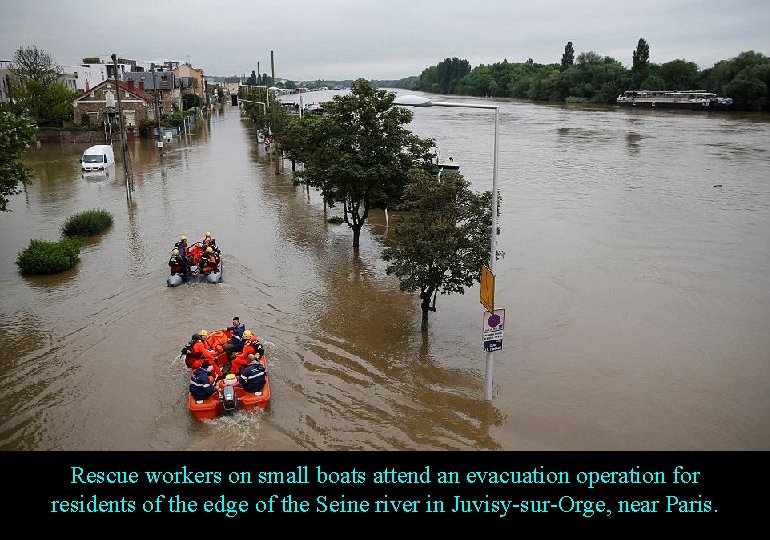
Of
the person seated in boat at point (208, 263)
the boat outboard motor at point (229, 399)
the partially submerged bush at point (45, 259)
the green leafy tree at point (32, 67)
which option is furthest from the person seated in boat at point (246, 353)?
the green leafy tree at point (32, 67)

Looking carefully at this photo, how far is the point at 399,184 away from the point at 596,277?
7175 millimetres

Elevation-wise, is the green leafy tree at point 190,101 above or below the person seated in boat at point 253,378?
Answer: above

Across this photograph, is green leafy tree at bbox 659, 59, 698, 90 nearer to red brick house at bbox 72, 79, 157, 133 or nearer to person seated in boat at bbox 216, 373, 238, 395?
red brick house at bbox 72, 79, 157, 133

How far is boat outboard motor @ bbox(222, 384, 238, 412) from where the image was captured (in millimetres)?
11141

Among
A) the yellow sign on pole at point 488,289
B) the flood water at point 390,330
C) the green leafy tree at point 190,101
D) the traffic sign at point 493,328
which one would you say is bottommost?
the flood water at point 390,330

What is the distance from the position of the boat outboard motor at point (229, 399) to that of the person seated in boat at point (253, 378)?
358 millimetres

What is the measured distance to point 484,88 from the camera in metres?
145

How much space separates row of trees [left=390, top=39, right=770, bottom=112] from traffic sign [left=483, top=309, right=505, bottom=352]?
85672 millimetres

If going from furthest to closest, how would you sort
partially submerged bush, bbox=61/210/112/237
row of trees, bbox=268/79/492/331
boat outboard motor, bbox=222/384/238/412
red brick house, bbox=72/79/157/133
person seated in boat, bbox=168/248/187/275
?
1. red brick house, bbox=72/79/157/133
2. partially submerged bush, bbox=61/210/112/237
3. person seated in boat, bbox=168/248/187/275
4. row of trees, bbox=268/79/492/331
5. boat outboard motor, bbox=222/384/238/412

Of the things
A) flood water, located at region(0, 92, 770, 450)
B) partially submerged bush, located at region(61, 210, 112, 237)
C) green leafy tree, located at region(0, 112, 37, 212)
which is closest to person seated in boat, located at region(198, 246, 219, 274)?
flood water, located at region(0, 92, 770, 450)

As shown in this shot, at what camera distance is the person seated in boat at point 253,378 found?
11.6m

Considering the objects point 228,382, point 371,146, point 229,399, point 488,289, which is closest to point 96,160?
point 371,146

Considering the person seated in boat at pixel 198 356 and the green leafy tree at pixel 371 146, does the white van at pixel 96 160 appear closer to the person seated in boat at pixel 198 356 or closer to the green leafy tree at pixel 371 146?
the green leafy tree at pixel 371 146
